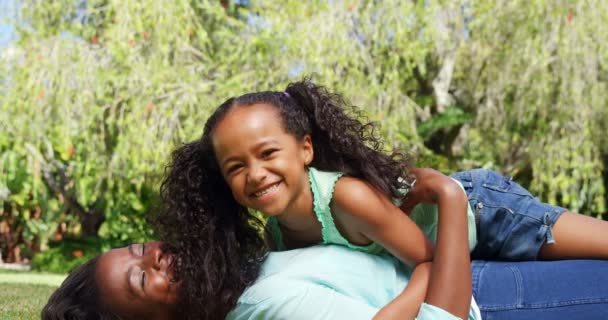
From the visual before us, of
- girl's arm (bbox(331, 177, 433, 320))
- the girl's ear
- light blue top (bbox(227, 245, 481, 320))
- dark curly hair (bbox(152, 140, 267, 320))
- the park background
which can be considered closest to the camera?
light blue top (bbox(227, 245, 481, 320))

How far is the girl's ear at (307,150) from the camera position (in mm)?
2279

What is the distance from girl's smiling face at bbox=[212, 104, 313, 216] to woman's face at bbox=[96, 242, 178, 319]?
12.3 inches

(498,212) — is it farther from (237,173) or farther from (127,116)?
(127,116)

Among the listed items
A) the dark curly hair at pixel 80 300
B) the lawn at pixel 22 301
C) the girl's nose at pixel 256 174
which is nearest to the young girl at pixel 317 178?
the girl's nose at pixel 256 174

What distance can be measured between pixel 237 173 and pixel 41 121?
18.8 ft

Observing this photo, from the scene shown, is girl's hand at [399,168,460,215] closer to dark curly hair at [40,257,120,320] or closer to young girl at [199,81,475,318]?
young girl at [199,81,475,318]

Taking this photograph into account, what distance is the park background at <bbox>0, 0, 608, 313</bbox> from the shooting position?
23.0ft

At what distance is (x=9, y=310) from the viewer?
3764 mm

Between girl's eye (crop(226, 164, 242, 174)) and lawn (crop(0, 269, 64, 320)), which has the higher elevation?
girl's eye (crop(226, 164, 242, 174))

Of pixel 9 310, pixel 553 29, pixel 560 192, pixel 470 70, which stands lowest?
pixel 560 192

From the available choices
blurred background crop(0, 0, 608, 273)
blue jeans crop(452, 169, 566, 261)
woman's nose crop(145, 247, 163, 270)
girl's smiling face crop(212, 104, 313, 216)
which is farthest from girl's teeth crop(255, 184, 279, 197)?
blurred background crop(0, 0, 608, 273)

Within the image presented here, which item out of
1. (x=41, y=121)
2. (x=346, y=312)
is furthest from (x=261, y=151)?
(x=41, y=121)

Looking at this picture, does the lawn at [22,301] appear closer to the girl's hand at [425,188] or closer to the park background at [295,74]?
the park background at [295,74]

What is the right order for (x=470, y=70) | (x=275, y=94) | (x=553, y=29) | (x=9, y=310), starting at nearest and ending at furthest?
1. (x=275, y=94)
2. (x=9, y=310)
3. (x=553, y=29)
4. (x=470, y=70)
